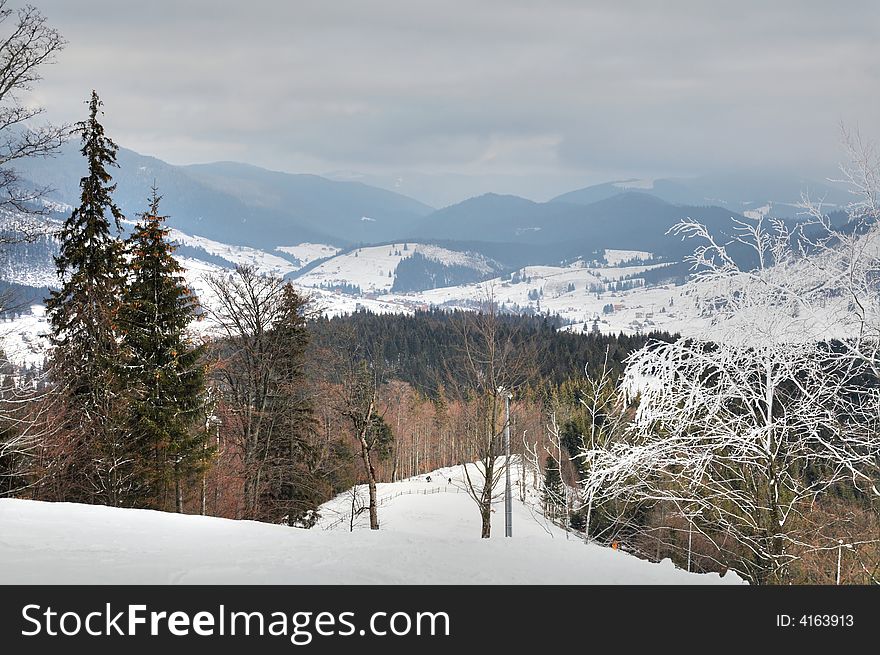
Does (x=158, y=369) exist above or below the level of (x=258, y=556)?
above

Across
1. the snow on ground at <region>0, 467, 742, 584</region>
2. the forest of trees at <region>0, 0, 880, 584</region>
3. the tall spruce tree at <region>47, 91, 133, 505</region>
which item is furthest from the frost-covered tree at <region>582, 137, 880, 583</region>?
the tall spruce tree at <region>47, 91, 133, 505</region>

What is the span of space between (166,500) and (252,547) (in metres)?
14.8

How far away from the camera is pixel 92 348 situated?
61.5 feet

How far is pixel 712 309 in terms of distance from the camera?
25.0 ft

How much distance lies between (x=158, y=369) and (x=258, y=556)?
13206mm

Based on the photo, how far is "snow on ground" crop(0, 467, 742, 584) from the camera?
7078mm

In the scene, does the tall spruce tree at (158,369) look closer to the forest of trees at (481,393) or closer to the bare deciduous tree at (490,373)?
the forest of trees at (481,393)

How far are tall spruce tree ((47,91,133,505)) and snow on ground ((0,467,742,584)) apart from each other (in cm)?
715

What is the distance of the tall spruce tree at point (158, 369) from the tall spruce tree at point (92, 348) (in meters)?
0.55

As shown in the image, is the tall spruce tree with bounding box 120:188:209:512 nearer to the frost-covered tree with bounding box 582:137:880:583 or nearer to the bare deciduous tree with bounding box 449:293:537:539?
the bare deciduous tree with bounding box 449:293:537:539

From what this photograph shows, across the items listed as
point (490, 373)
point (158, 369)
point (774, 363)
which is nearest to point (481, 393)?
point (490, 373)

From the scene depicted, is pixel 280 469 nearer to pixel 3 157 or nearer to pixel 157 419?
pixel 157 419

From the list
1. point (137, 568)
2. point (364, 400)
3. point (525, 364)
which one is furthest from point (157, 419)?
point (137, 568)

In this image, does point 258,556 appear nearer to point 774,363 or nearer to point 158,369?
point 774,363
